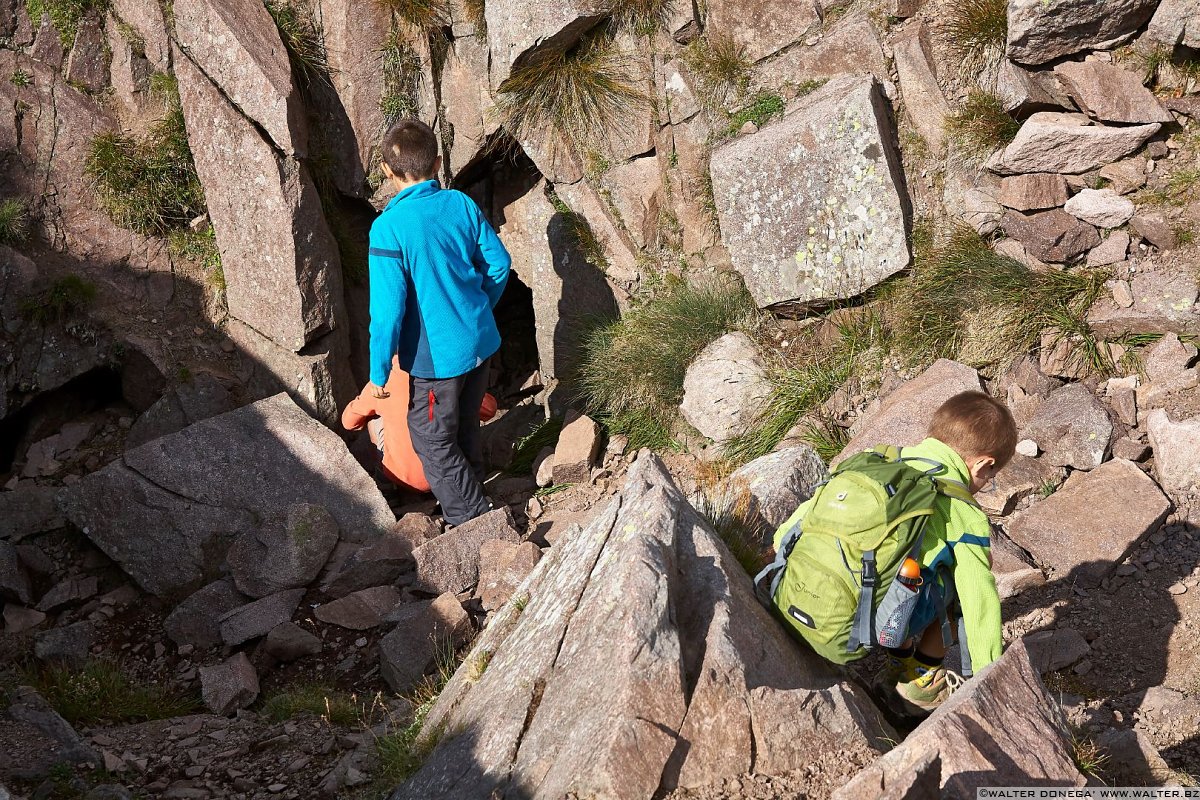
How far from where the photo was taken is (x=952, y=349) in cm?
559

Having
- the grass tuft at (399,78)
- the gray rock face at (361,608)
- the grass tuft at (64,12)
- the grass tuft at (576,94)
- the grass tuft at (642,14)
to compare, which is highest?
the grass tuft at (64,12)

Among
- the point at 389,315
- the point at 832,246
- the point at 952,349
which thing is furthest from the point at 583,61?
the point at 952,349

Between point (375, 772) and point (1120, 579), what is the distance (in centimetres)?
324

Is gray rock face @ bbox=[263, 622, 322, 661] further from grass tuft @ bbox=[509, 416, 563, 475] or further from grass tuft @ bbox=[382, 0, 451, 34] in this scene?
grass tuft @ bbox=[382, 0, 451, 34]

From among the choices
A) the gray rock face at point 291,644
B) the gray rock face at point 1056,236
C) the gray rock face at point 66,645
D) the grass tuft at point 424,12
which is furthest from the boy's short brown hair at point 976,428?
the grass tuft at point 424,12

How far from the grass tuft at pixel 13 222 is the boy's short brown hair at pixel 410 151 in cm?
303

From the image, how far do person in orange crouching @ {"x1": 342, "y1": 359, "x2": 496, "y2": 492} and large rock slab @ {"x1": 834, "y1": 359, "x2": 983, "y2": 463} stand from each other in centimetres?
229

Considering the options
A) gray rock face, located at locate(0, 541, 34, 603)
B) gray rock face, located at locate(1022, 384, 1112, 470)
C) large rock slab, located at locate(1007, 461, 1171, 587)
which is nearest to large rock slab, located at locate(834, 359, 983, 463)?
gray rock face, located at locate(1022, 384, 1112, 470)

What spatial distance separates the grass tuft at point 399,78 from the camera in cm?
725

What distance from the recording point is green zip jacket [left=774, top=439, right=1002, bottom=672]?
127 inches

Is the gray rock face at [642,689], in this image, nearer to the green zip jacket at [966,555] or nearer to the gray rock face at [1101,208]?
the green zip jacket at [966,555]

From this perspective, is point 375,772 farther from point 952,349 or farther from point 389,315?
point 952,349

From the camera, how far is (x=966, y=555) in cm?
327

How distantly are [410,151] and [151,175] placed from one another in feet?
8.91
